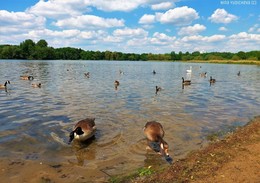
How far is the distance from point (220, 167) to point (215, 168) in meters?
0.17

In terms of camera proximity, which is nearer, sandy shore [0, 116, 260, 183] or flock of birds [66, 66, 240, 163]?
sandy shore [0, 116, 260, 183]

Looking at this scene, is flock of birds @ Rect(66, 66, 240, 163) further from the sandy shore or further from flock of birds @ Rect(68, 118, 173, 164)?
the sandy shore

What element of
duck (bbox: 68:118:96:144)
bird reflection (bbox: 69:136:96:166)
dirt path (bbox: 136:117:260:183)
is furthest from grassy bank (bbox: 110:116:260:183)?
duck (bbox: 68:118:96:144)

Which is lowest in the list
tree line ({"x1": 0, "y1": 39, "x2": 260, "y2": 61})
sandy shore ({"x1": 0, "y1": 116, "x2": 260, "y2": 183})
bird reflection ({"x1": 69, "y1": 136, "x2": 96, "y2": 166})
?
bird reflection ({"x1": 69, "y1": 136, "x2": 96, "y2": 166})

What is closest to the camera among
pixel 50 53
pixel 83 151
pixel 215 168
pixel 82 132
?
pixel 215 168

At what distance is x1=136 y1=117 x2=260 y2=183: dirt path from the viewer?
656 centimetres

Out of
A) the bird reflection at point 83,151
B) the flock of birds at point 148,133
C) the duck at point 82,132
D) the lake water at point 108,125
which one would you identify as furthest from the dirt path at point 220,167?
the duck at point 82,132

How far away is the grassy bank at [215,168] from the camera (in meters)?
6.61

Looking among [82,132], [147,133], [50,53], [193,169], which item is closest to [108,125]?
[82,132]

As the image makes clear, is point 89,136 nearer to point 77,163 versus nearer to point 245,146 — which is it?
point 77,163

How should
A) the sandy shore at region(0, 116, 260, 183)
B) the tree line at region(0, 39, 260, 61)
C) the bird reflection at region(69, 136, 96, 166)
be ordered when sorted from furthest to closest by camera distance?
the tree line at region(0, 39, 260, 61) → the bird reflection at region(69, 136, 96, 166) → the sandy shore at region(0, 116, 260, 183)

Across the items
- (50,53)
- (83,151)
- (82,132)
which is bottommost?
(83,151)

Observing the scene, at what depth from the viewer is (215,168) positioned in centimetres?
716

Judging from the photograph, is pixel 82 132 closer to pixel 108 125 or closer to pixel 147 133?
pixel 147 133
